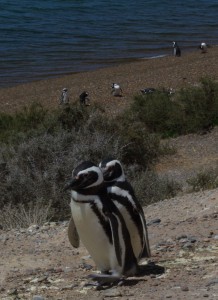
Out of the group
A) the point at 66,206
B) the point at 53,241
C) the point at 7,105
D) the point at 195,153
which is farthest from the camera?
the point at 7,105

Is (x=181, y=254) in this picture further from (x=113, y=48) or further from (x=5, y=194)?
(x=113, y=48)

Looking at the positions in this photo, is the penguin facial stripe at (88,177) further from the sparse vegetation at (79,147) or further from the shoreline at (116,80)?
the shoreline at (116,80)

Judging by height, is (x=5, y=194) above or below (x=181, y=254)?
below

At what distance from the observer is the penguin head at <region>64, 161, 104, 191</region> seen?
573 cm

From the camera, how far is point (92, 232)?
5863 millimetres

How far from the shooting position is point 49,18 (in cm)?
4538

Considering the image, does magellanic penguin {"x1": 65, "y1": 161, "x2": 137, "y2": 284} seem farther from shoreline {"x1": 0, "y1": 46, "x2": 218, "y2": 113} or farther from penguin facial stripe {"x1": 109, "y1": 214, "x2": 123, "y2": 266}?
shoreline {"x1": 0, "y1": 46, "x2": 218, "y2": 113}

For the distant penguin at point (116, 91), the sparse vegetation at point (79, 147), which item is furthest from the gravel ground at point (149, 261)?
the distant penguin at point (116, 91)

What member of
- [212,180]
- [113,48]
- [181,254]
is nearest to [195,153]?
[212,180]

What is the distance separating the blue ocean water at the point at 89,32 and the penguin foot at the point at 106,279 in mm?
21992

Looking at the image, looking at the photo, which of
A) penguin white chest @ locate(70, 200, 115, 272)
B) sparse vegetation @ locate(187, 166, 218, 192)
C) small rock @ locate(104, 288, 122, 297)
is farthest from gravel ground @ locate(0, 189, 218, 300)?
sparse vegetation @ locate(187, 166, 218, 192)

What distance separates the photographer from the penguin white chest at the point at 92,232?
228 inches

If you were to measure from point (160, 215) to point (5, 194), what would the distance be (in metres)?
2.66

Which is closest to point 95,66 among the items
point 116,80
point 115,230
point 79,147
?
point 116,80
